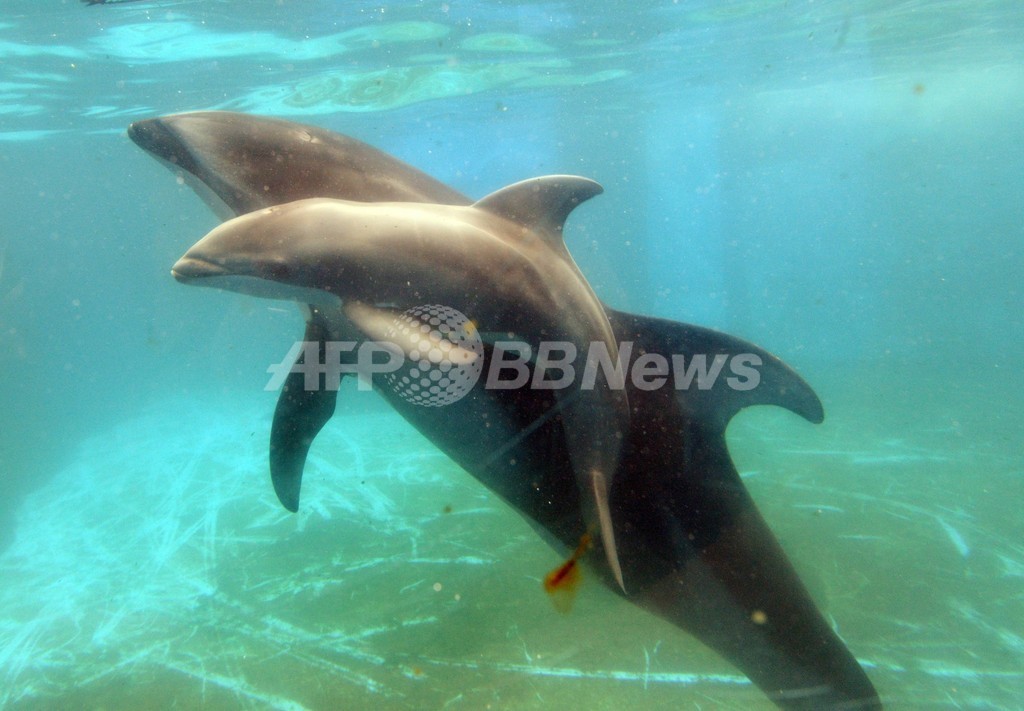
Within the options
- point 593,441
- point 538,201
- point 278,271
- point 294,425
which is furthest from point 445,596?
point 278,271

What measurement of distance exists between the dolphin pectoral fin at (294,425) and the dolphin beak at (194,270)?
1.23 metres

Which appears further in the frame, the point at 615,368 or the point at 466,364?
the point at 615,368

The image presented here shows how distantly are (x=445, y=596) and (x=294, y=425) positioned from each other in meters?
3.54

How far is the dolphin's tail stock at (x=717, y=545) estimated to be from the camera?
3.67 metres

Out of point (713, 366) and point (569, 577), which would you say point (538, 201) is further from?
point (569, 577)

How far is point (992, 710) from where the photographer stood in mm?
4965

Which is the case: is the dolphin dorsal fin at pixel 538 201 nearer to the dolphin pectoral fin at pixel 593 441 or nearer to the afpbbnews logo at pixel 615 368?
the afpbbnews logo at pixel 615 368

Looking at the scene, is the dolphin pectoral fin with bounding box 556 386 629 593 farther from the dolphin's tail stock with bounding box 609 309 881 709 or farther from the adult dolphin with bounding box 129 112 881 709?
the dolphin's tail stock with bounding box 609 309 881 709

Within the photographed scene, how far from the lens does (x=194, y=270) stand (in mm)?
2627

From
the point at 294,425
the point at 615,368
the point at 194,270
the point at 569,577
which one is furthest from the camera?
the point at 294,425

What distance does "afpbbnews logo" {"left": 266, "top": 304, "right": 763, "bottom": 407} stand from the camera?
2674 millimetres

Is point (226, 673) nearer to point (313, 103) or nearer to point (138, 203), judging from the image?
point (313, 103)

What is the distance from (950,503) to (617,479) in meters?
8.79

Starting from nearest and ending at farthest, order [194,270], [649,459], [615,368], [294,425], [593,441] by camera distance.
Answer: [194,270] < [593,441] < [615,368] < [649,459] < [294,425]
